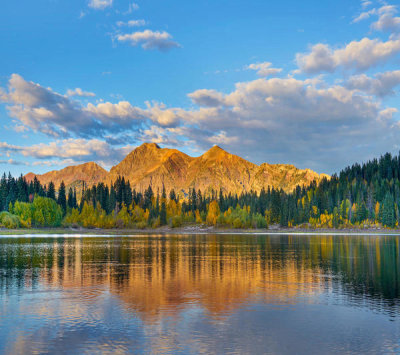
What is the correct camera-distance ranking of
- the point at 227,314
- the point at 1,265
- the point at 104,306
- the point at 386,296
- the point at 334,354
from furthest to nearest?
the point at 1,265, the point at 386,296, the point at 104,306, the point at 227,314, the point at 334,354

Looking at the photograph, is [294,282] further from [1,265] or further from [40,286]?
[1,265]

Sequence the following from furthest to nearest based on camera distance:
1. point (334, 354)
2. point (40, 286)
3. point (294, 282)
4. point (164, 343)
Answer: point (294, 282) < point (40, 286) < point (164, 343) < point (334, 354)

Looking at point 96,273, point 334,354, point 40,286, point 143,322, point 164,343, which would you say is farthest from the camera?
point 96,273

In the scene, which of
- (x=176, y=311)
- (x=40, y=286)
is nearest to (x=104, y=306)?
(x=176, y=311)

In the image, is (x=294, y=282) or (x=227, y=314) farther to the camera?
(x=294, y=282)

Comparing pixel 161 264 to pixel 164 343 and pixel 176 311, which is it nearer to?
pixel 176 311

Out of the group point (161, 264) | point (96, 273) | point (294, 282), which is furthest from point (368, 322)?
point (161, 264)

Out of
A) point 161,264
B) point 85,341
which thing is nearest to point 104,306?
point 85,341

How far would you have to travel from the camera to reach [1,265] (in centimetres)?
6662

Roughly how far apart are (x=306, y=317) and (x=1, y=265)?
54.8 meters

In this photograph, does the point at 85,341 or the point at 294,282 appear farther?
the point at 294,282

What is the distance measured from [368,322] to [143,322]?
17468mm

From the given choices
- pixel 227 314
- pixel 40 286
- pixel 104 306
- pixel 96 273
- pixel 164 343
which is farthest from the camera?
pixel 96 273

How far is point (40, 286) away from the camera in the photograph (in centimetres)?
4653
